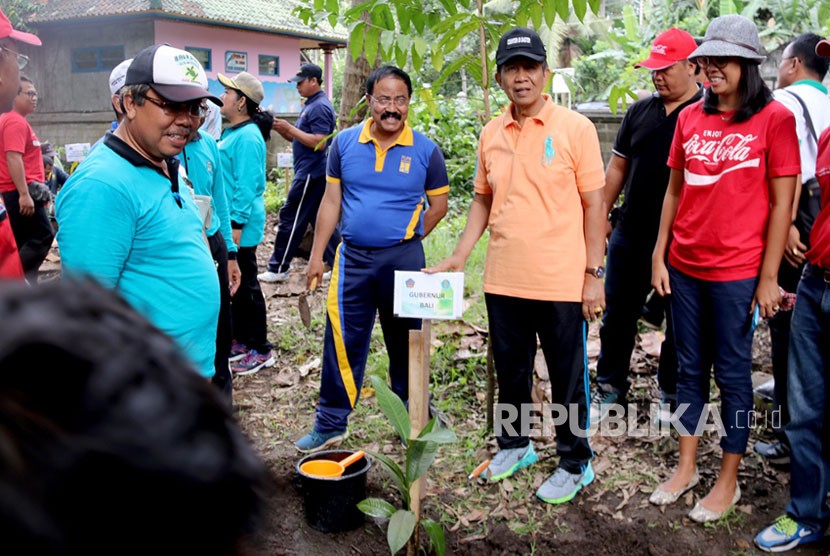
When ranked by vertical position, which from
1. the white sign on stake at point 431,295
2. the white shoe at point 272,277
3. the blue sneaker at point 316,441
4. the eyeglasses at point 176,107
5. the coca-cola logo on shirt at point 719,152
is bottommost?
the blue sneaker at point 316,441

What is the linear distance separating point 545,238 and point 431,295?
629 millimetres

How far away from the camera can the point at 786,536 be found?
330 cm

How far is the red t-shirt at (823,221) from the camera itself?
3102 millimetres

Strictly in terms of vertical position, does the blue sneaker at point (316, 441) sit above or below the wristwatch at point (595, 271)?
below

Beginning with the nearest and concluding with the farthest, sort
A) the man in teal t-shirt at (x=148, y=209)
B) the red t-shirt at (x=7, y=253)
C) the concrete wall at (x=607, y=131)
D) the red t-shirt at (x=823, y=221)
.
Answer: the man in teal t-shirt at (x=148, y=209) < the red t-shirt at (x=7, y=253) < the red t-shirt at (x=823, y=221) < the concrete wall at (x=607, y=131)

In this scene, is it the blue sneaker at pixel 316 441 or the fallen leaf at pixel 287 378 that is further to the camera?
the fallen leaf at pixel 287 378

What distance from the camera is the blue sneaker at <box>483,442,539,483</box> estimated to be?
393 cm

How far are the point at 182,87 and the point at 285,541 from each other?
6.87 feet

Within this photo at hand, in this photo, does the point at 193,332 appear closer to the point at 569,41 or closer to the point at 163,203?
the point at 163,203

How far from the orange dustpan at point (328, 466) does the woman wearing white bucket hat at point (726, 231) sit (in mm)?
1528

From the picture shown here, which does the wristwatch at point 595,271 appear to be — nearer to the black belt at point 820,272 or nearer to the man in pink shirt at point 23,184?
the black belt at point 820,272

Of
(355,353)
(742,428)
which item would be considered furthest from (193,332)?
(742,428)

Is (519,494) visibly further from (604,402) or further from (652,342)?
(652,342)

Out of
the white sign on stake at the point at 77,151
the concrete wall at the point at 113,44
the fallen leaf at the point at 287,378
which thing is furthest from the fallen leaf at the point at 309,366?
the concrete wall at the point at 113,44
